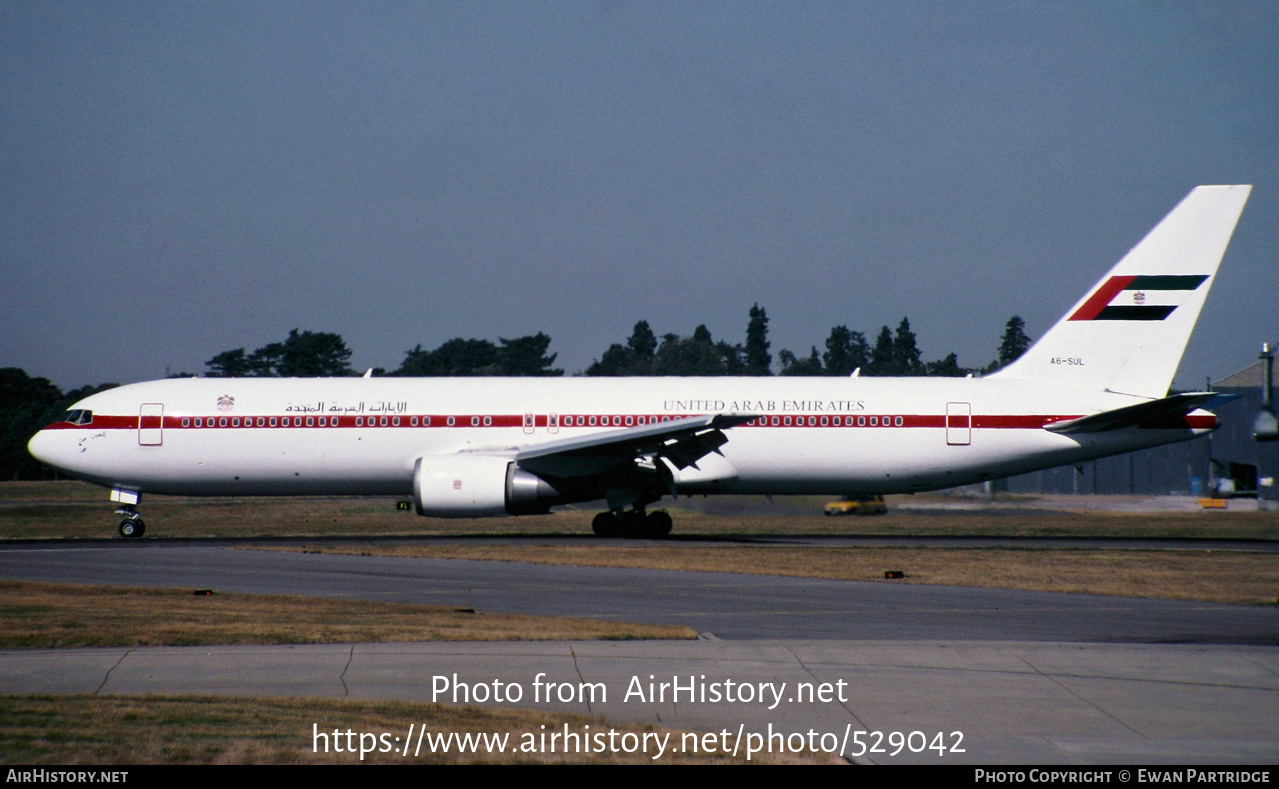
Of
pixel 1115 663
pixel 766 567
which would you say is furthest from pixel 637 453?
pixel 1115 663

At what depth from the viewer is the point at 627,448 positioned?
84.4ft

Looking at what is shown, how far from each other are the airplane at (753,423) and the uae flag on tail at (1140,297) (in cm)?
3

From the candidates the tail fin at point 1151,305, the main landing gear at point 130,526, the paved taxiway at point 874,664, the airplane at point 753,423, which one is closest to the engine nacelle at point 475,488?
the airplane at point 753,423

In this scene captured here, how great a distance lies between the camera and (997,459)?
A: 27.3m

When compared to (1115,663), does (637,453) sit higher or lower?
higher

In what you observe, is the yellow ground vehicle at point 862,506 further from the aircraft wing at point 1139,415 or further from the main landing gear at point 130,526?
the main landing gear at point 130,526

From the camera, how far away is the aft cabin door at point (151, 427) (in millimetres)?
27828

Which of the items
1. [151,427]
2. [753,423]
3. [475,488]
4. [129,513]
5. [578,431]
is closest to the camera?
[475,488]

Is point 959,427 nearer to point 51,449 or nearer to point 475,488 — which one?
point 475,488

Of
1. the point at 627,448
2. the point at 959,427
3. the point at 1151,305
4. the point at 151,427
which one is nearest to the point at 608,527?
the point at 627,448

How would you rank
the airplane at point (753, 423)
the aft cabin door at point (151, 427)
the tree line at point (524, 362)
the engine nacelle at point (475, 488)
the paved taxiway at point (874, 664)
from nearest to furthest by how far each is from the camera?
the paved taxiway at point (874, 664)
the engine nacelle at point (475, 488)
the airplane at point (753, 423)
the aft cabin door at point (151, 427)
the tree line at point (524, 362)

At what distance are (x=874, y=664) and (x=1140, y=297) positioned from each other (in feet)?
63.8
